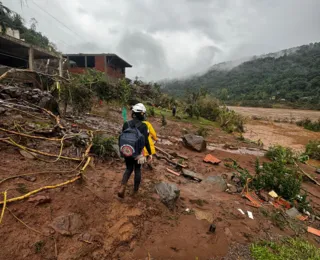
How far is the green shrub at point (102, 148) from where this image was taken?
4.64 meters

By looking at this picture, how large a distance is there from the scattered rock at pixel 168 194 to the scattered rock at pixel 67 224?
1.42 meters

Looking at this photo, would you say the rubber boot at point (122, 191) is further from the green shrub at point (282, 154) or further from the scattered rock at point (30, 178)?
the green shrub at point (282, 154)

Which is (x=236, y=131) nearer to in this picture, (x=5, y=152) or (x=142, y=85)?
(x=142, y=85)

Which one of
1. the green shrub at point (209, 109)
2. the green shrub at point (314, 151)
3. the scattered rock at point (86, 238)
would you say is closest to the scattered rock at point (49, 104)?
the scattered rock at point (86, 238)

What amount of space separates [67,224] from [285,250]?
9.87 ft

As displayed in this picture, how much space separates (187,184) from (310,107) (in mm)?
48847

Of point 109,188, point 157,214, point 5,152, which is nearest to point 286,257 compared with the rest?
point 157,214

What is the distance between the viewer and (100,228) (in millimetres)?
2641

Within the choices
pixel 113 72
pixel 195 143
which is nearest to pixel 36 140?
pixel 195 143

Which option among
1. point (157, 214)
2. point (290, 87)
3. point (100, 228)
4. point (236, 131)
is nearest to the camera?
point (100, 228)

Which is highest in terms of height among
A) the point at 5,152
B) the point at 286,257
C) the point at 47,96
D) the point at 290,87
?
the point at 290,87

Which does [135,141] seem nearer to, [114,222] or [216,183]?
[114,222]

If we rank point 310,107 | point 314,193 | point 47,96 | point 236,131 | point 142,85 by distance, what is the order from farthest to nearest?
point 310,107, point 142,85, point 236,131, point 47,96, point 314,193

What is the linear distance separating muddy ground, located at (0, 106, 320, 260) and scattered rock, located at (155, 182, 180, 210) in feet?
0.30
